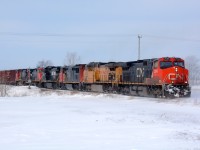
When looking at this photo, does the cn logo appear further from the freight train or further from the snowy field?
the snowy field

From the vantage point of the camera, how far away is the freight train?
2548 cm

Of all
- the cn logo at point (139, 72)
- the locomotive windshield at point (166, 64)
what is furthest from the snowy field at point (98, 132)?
the cn logo at point (139, 72)

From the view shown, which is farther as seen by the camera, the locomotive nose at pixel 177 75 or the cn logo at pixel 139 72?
the cn logo at pixel 139 72

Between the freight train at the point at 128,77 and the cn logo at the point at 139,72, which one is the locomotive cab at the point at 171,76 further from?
the cn logo at the point at 139,72

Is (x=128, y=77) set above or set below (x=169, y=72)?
below

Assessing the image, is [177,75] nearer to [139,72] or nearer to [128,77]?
[139,72]

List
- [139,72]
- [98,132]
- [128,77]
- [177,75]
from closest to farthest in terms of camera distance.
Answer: [98,132]
[177,75]
[139,72]
[128,77]

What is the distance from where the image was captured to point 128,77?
31609 mm

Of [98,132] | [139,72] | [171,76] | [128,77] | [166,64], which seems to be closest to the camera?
[98,132]

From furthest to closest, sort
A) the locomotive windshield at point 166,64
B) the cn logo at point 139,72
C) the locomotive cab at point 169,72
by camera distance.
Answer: the cn logo at point 139,72 → the locomotive windshield at point 166,64 → the locomotive cab at point 169,72

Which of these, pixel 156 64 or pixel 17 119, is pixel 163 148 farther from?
pixel 156 64

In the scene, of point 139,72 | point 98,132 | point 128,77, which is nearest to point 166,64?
point 139,72

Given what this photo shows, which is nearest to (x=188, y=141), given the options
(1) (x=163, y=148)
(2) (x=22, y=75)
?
(1) (x=163, y=148)

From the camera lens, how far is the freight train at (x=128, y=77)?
25484 millimetres
